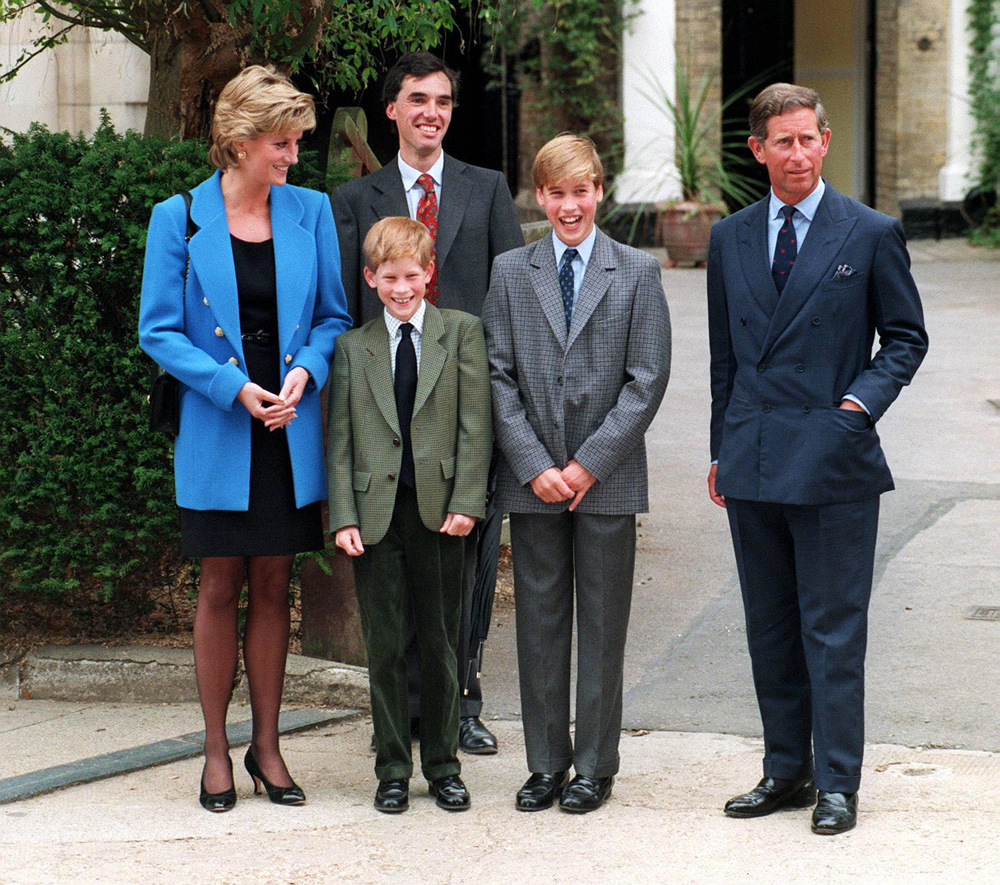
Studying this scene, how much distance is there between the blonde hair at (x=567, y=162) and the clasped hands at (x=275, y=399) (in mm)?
816

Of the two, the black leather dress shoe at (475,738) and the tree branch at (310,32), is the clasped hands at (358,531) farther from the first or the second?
the tree branch at (310,32)

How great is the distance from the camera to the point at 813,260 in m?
3.81

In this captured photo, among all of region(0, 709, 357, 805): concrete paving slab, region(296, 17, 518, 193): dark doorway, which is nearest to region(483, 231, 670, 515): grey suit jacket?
region(0, 709, 357, 805): concrete paving slab

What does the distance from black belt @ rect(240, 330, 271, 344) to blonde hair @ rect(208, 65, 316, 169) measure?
473 millimetres

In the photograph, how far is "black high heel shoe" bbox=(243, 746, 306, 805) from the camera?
13.5ft

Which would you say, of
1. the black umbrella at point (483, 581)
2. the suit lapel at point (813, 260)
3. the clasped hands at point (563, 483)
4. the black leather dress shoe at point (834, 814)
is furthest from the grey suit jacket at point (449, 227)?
the black leather dress shoe at point (834, 814)

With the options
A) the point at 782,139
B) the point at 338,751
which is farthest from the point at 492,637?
the point at 782,139

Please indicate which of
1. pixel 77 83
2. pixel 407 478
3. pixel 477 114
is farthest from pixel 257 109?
pixel 477 114

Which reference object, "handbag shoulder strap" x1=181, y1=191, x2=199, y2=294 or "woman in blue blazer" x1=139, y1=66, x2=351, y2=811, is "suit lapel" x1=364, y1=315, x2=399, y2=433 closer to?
"woman in blue blazer" x1=139, y1=66, x2=351, y2=811

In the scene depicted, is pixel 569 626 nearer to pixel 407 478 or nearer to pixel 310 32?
pixel 407 478

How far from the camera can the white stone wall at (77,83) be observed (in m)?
7.60

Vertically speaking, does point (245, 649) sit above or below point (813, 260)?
below

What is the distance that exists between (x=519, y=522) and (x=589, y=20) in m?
13.6

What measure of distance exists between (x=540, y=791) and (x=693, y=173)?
43.4ft
